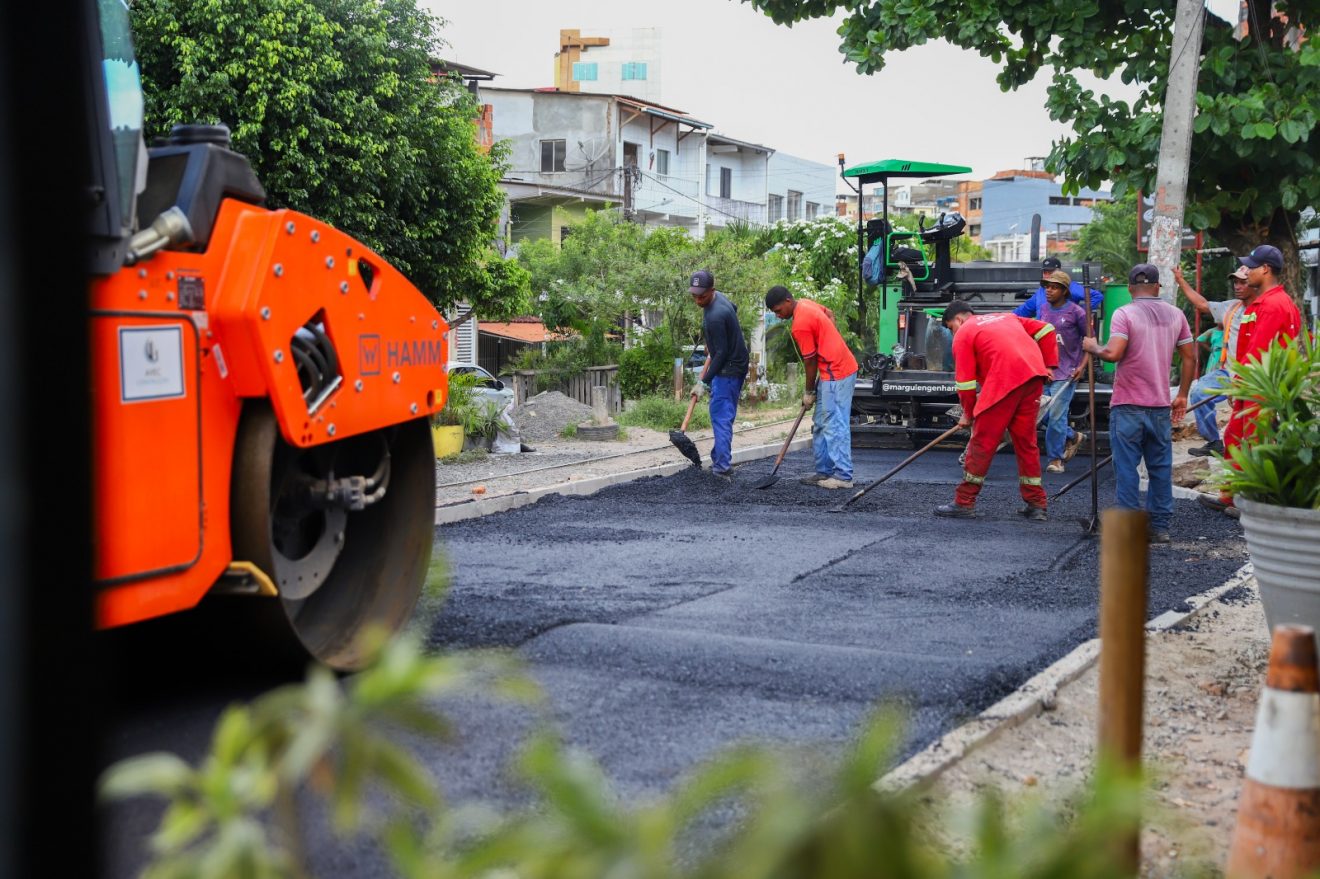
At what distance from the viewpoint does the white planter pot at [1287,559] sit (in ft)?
16.3

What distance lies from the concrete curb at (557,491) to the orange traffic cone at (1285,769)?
7152mm

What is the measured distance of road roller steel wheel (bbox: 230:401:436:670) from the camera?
410 centimetres

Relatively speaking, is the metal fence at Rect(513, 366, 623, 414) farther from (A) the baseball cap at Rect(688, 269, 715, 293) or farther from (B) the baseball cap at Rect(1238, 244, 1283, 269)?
(B) the baseball cap at Rect(1238, 244, 1283, 269)

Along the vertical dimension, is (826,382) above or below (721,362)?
below

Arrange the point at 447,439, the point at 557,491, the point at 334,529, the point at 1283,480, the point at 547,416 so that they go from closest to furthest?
1. the point at 334,529
2. the point at 1283,480
3. the point at 557,491
4. the point at 447,439
5. the point at 547,416

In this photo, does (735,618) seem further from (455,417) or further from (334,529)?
(455,417)

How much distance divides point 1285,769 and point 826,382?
8.86 metres

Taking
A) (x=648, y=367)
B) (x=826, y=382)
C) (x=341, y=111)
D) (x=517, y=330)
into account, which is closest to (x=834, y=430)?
(x=826, y=382)

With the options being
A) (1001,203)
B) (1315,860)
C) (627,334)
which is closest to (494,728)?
(1315,860)

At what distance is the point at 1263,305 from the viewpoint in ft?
27.9

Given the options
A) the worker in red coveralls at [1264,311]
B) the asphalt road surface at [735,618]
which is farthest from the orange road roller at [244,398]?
the worker in red coveralls at [1264,311]

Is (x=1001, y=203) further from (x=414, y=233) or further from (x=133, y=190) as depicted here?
(x=133, y=190)

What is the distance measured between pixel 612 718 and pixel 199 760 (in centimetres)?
124

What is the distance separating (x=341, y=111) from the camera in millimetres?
14953
